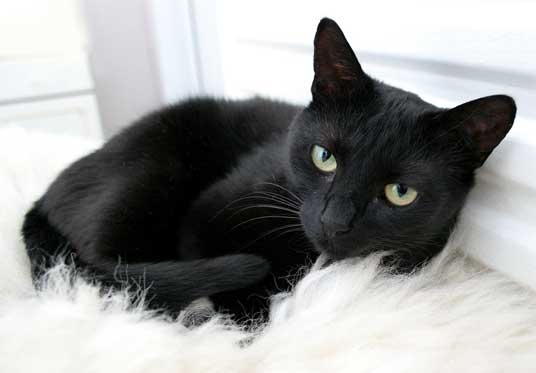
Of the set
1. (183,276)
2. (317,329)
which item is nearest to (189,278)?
(183,276)

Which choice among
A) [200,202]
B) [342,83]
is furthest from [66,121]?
[342,83]

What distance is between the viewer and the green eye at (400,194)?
583mm

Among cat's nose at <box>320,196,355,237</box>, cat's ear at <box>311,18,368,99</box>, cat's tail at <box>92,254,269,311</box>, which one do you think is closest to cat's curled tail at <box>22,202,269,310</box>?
cat's tail at <box>92,254,269,311</box>

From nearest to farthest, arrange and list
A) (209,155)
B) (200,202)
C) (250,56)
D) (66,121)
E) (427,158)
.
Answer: (427,158)
(200,202)
(209,155)
(250,56)
(66,121)

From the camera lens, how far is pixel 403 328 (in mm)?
512

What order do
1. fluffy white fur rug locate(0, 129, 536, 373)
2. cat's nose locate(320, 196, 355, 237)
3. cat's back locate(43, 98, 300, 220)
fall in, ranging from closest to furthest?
fluffy white fur rug locate(0, 129, 536, 373) → cat's nose locate(320, 196, 355, 237) → cat's back locate(43, 98, 300, 220)

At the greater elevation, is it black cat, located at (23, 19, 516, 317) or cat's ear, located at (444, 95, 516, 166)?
cat's ear, located at (444, 95, 516, 166)

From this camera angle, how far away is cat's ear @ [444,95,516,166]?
0.53 m

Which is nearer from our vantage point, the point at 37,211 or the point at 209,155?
the point at 37,211

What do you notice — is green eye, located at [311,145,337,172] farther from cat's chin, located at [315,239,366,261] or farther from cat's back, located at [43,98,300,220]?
cat's back, located at [43,98,300,220]

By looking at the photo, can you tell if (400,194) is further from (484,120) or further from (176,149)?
(176,149)

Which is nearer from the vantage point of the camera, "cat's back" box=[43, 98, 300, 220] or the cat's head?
the cat's head

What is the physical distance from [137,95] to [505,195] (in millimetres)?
1757

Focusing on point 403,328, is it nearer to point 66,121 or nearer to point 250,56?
point 250,56
